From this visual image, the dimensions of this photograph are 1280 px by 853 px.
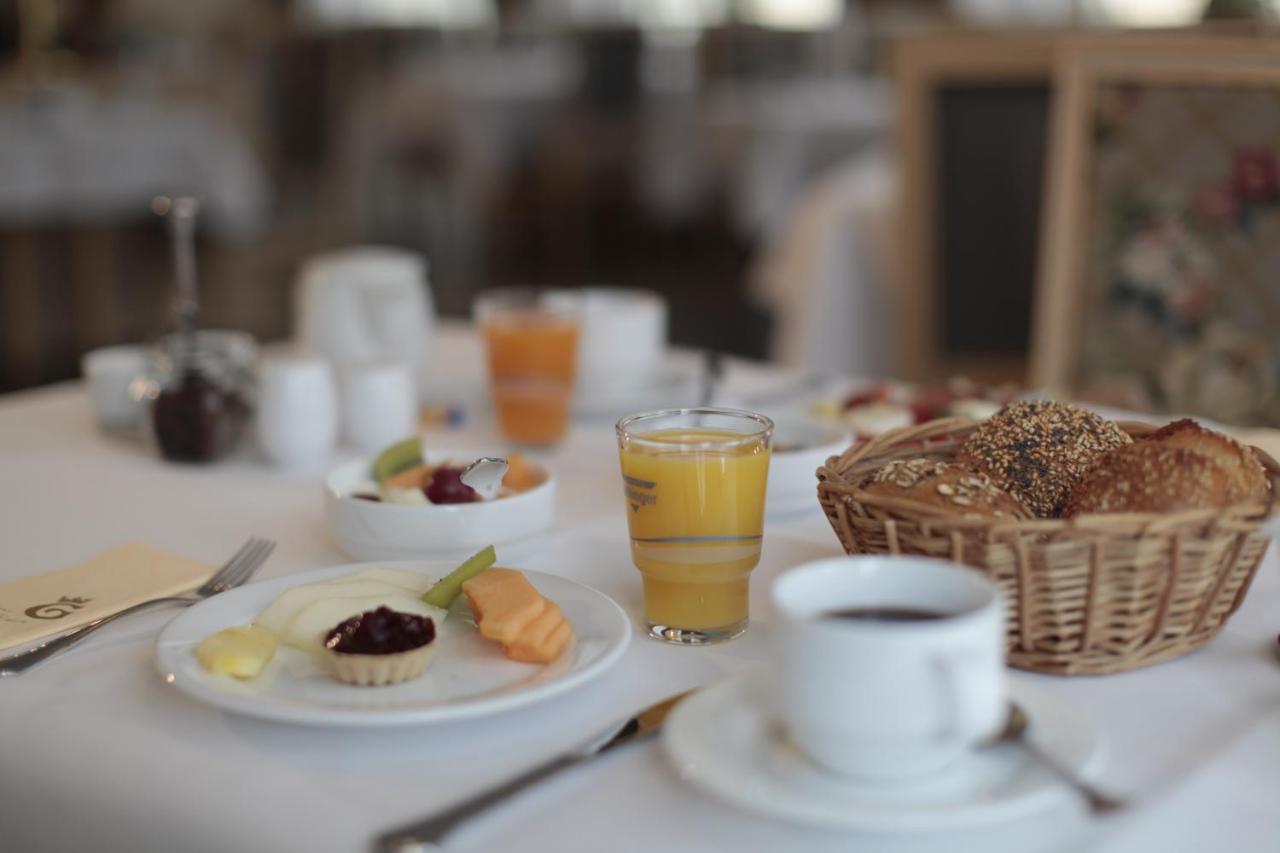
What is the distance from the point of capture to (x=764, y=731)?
69cm

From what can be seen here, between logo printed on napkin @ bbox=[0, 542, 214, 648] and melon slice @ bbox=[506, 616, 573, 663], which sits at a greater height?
melon slice @ bbox=[506, 616, 573, 663]

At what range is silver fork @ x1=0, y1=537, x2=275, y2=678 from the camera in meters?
0.84

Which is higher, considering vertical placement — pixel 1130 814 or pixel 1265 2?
pixel 1265 2

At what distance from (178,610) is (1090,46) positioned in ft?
5.96

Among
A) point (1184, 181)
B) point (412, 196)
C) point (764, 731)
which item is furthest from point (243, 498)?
point (412, 196)

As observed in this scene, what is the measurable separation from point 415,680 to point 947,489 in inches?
13.4

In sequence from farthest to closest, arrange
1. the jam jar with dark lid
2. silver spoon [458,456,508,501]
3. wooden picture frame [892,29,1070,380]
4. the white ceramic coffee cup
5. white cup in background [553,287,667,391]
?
wooden picture frame [892,29,1070,380] < white cup in background [553,287,667,391] < the jam jar with dark lid < silver spoon [458,456,508,501] < the white ceramic coffee cup

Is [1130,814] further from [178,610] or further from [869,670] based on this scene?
[178,610]

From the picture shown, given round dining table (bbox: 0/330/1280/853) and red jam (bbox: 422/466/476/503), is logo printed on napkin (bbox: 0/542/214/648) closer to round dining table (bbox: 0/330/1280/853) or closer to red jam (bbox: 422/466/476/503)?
round dining table (bbox: 0/330/1280/853)

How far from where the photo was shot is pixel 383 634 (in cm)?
78

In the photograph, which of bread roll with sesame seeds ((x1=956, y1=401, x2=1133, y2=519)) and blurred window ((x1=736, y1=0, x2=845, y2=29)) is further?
blurred window ((x1=736, y1=0, x2=845, y2=29))

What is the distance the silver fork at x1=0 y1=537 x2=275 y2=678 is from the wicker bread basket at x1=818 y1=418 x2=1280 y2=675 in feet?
1.49

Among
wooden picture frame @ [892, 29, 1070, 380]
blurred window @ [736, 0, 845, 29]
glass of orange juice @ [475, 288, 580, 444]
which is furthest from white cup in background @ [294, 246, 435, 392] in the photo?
blurred window @ [736, 0, 845, 29]

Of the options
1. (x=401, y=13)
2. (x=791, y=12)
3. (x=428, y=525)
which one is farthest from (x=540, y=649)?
(x=401, y=13)
